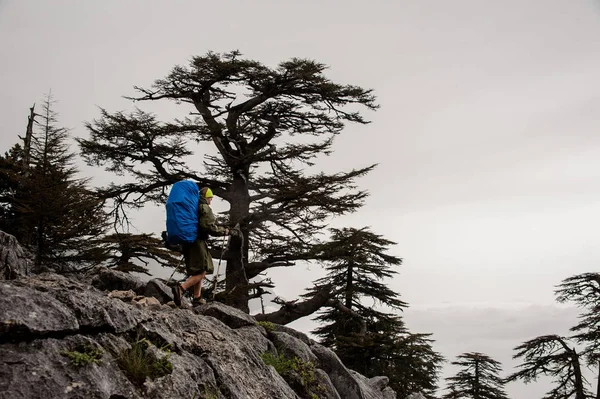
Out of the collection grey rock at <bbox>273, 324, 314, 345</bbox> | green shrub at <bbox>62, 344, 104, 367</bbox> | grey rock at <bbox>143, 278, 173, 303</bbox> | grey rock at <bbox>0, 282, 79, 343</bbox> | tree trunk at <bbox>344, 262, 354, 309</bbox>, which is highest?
tree trunk at <bbox>344, 262, 354, 309</bbox>

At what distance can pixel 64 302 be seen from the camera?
4.55 meters

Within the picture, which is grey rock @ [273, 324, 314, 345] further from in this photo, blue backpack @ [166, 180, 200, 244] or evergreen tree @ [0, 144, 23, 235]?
evergreen tree @ [0, 144, 23, 235]

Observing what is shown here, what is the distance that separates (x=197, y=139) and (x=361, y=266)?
32.6 feet

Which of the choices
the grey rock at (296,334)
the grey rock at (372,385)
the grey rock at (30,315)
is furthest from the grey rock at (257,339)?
the grey rock at (30,315)

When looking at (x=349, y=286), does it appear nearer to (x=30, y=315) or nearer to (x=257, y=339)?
(x=257, y=339)

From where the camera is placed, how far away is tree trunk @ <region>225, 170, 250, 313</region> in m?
16.3

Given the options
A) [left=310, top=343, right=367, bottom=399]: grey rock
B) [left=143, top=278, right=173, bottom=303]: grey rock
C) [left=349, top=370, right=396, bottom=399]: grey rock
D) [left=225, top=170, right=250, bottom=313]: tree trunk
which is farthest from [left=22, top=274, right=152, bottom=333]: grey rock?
[left=225, top=170, right=250, bottom=313]: tree trunk

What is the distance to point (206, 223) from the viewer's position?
290 inches

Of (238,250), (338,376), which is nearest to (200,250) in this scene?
(338,376)

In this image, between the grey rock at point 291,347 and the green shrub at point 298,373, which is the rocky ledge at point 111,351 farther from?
the grey rock at point 291,347

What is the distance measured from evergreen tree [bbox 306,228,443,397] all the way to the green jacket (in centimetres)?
1057

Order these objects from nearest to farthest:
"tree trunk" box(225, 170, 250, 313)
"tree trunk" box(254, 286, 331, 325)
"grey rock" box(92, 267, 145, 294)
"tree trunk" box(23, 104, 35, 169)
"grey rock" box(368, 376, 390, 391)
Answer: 1. "grey rock" box(92, 267, 145, 294)
2. "grey rock" box(368, 376, 390, 391)
3. "tree trunk" box(225, 170, 250, 313)
4. "tree trunk" box(254, 286, 331, 325)
5. "tree trunk" box(23, 104, 35, 169)

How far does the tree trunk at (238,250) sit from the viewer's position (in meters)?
16.3

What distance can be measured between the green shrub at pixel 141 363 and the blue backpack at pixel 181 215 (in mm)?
2433
